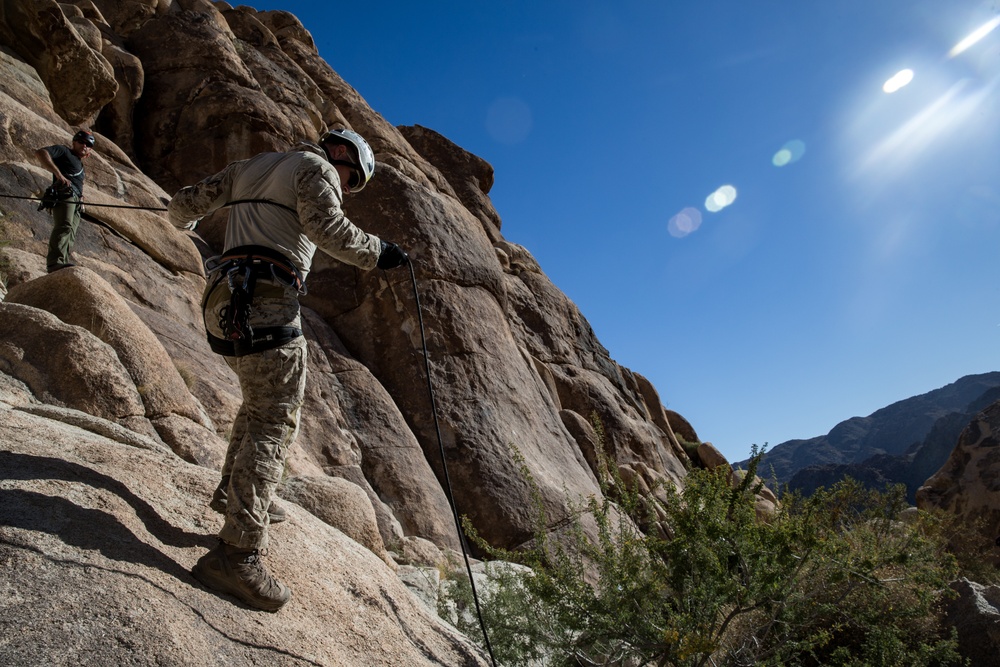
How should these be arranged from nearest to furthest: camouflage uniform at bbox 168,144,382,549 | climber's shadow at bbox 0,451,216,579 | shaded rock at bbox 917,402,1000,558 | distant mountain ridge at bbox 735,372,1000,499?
climber's shadow at bbox 0,451,216,579, camouflage uniform at bbox 168,144,382,549, shaded rock at bbox 917,402,1000,558, distant mountain ridge at bbox 735,372,1000,499

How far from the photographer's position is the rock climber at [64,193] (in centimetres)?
659

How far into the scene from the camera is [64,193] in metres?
7.00

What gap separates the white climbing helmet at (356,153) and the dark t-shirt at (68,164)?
5.12 metres

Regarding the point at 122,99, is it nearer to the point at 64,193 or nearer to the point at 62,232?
the point at 64,193

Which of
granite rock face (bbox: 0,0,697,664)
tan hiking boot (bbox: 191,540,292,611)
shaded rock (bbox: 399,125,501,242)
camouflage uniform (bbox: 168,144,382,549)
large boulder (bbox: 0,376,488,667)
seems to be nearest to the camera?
large boulder (bbox: 0,376,488,667)

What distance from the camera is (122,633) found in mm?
2205

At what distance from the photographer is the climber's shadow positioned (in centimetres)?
255

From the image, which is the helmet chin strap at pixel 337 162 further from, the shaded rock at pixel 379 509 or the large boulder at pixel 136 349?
the shaded rock at pixel 379 509

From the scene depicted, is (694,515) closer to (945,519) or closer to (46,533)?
(46,533)

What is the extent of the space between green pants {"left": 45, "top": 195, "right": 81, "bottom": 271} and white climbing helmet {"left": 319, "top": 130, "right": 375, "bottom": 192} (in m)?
4.37

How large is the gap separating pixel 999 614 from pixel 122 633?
23.1ft

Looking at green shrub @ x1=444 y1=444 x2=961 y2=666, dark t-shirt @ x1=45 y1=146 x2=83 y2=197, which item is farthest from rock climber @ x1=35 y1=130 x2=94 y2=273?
green shrub @ x1=444 y1=444 x2=961 y2=666

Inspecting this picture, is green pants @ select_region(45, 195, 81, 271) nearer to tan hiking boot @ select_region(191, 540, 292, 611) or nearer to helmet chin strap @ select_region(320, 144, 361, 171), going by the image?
helmet chin strap @ select_region(320, 144, 361, 171)

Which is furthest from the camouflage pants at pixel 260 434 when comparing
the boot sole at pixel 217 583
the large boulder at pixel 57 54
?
the large boulder at pixel 57 54
